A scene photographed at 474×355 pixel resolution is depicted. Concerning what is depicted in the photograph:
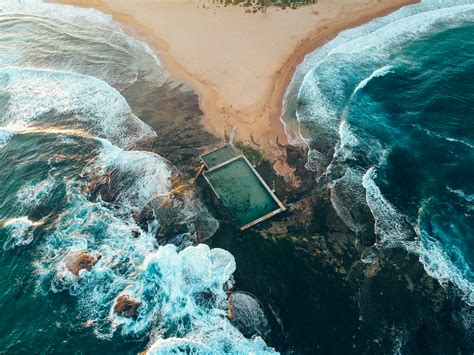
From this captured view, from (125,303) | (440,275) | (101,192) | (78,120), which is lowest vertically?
(440,275)

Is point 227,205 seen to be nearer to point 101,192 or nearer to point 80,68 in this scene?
point 101,192

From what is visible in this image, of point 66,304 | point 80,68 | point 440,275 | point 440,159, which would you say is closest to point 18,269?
point 66,304

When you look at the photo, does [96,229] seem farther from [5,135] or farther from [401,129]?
[401,129]

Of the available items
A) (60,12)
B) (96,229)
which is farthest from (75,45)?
(96,229)

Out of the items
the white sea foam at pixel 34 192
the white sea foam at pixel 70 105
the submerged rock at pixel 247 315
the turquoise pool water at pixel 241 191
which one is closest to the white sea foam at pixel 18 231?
the white sea foam at pixel 34 192

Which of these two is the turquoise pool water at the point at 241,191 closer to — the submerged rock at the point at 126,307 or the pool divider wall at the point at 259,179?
the pool divider wall at the point at 259,179
